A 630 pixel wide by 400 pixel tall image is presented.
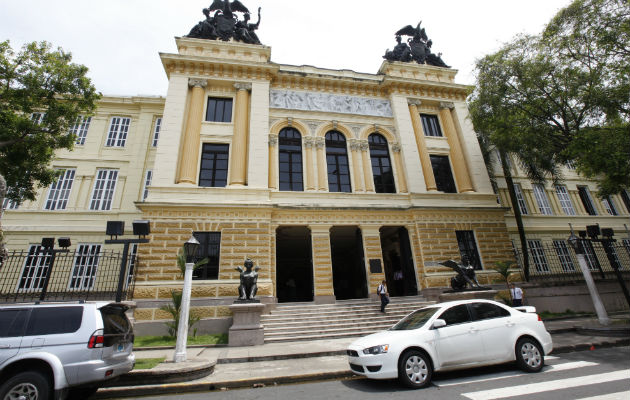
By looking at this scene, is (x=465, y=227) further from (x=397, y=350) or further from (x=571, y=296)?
(x=397, y=350)

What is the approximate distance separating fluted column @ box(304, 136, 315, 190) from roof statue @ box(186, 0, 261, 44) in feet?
25.6

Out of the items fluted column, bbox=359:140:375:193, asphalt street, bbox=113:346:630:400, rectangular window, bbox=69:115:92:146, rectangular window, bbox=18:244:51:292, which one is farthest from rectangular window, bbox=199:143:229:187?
asphalt street, bbox=113:346:630:400

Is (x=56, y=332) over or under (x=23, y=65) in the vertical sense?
under

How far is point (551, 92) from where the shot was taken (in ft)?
47.9

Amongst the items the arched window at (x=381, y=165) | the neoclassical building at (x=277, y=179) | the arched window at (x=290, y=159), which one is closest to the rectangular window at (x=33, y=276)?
the neoclassical building at (x=277, y=179)

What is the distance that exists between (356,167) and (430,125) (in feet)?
22.3

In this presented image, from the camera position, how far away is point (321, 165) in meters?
17.1

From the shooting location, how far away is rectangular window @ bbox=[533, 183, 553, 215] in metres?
22.2

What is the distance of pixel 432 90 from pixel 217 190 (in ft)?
53.3

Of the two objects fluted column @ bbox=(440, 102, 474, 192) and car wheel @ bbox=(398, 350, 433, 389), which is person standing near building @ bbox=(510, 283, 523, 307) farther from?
car wheel @ bbox=(398, 350, 433, 389)

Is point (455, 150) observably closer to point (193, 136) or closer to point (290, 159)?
point (290, 159)

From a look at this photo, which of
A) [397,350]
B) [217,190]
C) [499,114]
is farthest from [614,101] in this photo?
[217,190]

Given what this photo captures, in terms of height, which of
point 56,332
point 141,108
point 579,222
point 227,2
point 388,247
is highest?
point 227,2

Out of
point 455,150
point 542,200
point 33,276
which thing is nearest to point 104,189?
point 33,276
